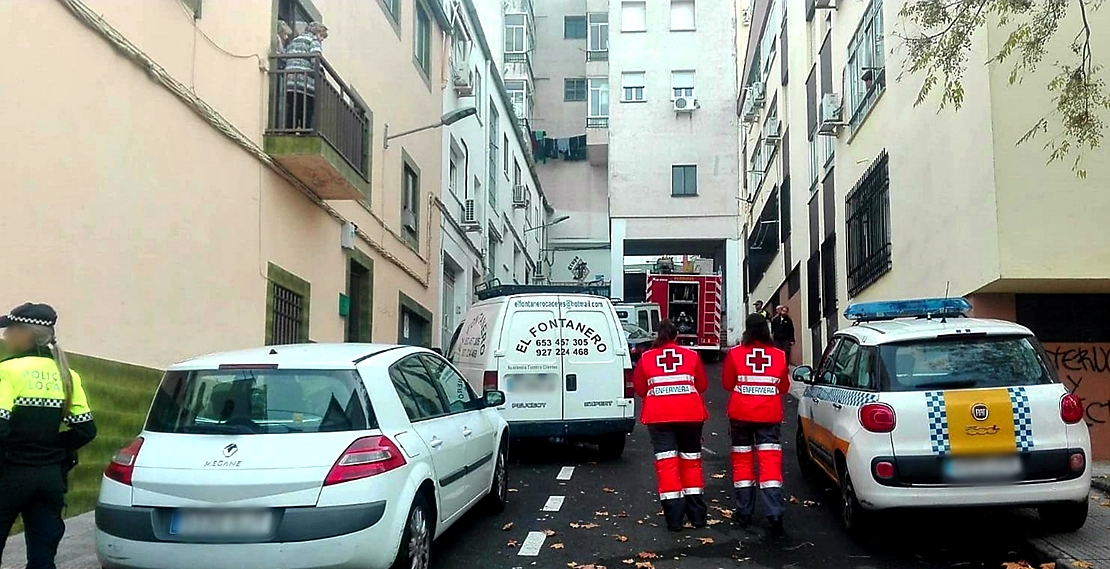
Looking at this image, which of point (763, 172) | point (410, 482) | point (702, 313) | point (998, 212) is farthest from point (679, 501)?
point (763, 172)

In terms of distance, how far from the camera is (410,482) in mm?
5898

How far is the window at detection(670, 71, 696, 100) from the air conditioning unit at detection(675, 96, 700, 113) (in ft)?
1.16

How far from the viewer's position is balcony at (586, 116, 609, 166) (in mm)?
45031

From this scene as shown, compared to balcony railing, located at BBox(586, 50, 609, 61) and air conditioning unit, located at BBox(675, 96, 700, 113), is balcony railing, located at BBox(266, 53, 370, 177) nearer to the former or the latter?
air conditioning unit, located at BBox(675, 96, 700, 113)

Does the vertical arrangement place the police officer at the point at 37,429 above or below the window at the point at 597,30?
below

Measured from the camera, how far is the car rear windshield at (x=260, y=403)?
18.9ft

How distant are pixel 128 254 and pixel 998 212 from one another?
8.61m

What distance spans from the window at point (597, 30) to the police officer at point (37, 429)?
42879 millimetres

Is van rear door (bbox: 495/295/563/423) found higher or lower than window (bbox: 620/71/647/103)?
lower

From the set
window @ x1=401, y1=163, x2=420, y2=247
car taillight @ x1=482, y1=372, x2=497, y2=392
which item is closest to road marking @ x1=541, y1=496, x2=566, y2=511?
car taillight @ x1=482, y1=372, x2=497, y2=392

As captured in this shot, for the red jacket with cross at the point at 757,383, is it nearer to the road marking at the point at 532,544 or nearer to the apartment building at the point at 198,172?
the road marking at the point at 532,544

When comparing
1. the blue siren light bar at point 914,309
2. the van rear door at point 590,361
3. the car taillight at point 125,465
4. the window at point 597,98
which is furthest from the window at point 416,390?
the window at point 597,98

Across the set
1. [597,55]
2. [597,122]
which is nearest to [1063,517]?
Answer: [597,122]

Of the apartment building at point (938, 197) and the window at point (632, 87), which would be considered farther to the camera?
the window at point (632, 87)
